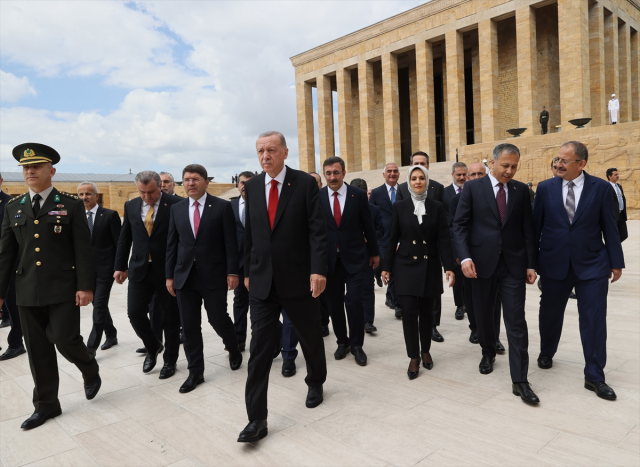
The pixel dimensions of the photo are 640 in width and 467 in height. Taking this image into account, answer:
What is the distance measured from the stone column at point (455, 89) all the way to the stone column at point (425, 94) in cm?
140

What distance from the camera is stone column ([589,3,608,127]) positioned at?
25.0 m

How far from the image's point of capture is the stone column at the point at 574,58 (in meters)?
23.2

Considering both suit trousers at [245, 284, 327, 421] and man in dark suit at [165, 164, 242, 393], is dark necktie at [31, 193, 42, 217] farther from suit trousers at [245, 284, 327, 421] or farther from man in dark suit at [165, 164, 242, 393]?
suit trousers at [245, 284, 327, 421]

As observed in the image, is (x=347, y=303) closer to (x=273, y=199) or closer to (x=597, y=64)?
(x=273, y=199)

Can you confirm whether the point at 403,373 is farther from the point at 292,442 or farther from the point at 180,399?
the point at 180,399

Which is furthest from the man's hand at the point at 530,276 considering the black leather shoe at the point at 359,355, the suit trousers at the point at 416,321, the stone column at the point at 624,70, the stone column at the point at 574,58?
the stone column at the point at 624,70

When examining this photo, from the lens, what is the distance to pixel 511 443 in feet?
9.84

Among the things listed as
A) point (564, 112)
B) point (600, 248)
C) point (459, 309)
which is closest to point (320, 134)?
point (564, 112)

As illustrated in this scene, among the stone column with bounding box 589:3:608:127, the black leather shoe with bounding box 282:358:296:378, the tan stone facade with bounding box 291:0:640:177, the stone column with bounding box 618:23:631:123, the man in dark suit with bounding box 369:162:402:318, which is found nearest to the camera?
the black leather shoe with bounding box 282:358:296:378

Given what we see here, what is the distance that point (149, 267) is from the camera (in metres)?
4.71

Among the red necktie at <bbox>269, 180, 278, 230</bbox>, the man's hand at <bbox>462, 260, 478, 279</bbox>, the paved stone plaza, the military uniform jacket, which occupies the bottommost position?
the paved stone plaza

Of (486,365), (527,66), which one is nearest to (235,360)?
(486,365)

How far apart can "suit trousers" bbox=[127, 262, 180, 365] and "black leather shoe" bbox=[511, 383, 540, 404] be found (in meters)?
3.17

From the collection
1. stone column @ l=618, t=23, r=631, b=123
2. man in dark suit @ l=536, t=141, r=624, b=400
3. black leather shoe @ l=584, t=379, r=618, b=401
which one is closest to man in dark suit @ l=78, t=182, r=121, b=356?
man in dark suit @ l=536, t=141, r=624, b=400
